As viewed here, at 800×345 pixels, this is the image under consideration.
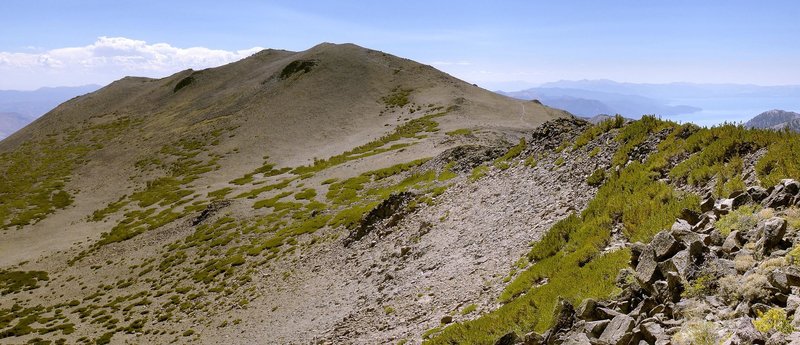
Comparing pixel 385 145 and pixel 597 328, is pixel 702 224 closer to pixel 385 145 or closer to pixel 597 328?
pixel 597 328

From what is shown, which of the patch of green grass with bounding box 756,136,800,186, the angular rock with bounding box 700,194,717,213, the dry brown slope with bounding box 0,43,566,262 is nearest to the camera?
the patch of green grass with bounding box 756,136,800,186

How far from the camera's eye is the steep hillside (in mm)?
37719

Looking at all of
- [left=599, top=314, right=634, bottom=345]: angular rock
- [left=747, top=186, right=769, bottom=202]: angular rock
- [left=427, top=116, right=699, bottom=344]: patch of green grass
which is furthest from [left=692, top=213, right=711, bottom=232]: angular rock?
[left=599, top=314, right=634, bottom=345]: angular rock

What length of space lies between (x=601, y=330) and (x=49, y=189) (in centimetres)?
12441

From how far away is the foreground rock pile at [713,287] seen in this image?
8781 mm

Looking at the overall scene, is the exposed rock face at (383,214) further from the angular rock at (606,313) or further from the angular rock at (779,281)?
the angular rock at (779,281)

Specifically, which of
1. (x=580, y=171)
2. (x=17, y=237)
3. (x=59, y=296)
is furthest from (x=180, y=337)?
(x=17, y=237)

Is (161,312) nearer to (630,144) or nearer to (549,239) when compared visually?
(549,239)

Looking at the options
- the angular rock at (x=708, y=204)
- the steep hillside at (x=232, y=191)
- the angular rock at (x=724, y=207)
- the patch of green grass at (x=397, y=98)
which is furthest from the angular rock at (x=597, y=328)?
the patch of green grass at (x=397, y=98)

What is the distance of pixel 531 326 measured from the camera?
1434 centimetres

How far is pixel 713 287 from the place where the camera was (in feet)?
34.3

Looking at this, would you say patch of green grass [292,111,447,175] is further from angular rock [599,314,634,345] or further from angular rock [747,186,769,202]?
angular rock [599,314,634,345]

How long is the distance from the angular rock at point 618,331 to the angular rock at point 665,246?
2.68m

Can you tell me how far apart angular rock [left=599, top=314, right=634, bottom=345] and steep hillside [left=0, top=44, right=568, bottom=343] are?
10535 millimetres
